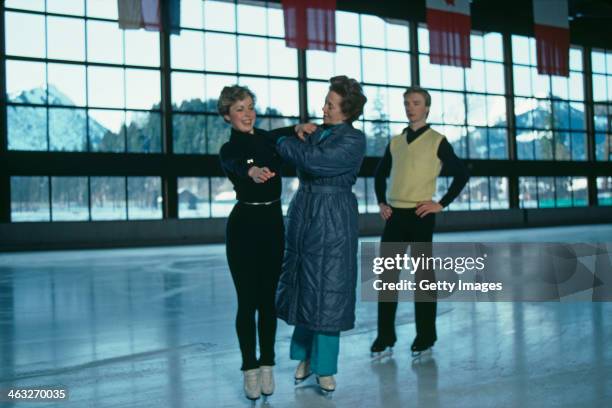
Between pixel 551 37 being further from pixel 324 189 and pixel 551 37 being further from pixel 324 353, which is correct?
pixel 324 353

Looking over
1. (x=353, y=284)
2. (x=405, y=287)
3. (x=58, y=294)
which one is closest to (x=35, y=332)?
(x=58, y=294)

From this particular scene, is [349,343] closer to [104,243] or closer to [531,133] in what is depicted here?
[104,243]

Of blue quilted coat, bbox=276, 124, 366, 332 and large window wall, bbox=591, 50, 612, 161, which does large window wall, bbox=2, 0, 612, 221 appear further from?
blue quilted coat, bbox=276, 124, 366, 332

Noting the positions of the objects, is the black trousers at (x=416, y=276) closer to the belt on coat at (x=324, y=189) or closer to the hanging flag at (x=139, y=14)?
the belt on coat at (x=324, y=189)

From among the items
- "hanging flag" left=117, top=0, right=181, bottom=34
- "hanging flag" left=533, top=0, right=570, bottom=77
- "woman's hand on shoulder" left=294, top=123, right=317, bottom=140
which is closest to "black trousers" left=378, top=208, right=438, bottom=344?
"woman's hand on shoulder" left=294, top=123, right=317, bottom=140

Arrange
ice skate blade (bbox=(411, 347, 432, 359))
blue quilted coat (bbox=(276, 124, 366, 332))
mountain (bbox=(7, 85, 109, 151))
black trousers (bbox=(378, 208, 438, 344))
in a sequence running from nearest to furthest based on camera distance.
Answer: blue quilted coat (bbox=(276, 124, 366, 332)) → ice skate blade (bbox=(411, 347, 432, 359)) → black trousers (bbox=(378, 208, 438, 344)) → mountain (bbox=(7, 85, 109, 151))

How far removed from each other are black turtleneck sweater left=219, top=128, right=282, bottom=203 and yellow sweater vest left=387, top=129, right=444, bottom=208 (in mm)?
1233

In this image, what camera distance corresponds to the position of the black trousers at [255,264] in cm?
323

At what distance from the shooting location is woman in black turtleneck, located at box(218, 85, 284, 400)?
3.22 m

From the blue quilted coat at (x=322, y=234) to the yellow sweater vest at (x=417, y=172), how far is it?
1.03m

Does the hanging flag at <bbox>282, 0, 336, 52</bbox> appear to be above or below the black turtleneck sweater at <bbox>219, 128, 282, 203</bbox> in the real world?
above

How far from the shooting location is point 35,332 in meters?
5.22

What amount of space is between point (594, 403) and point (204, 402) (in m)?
1.87

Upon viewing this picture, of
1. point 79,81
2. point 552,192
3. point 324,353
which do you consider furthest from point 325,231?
point 552,192
